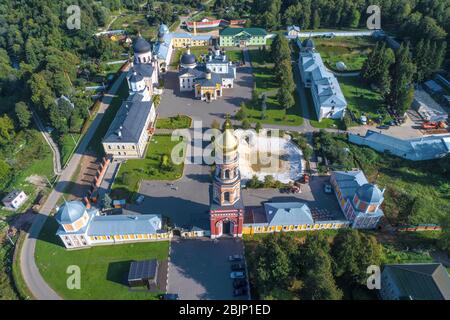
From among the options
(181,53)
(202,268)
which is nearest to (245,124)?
(202,268)

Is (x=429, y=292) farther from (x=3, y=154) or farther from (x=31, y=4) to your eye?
(x=31, y=4)

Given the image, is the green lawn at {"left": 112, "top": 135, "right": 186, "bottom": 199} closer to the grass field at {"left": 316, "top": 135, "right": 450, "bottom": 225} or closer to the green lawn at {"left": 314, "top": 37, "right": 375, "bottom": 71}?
the grass field at {"left": 316, "top": 135, "right": 450, "bottom": 225}

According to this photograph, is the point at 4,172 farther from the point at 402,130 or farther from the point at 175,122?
the point at 402,130

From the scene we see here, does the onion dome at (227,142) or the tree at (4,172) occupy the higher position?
the onion dome at (227,142)

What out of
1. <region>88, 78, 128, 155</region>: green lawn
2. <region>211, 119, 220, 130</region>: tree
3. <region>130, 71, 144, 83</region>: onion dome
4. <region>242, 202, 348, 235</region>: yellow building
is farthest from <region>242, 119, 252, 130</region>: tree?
<region>88, 78, 128, 155</region>: green lawn

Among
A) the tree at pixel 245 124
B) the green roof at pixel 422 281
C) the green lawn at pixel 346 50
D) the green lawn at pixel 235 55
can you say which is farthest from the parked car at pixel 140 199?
the green lawn at pixel 346 50

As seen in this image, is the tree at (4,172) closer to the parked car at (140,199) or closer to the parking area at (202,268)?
the parked car at (140,199)

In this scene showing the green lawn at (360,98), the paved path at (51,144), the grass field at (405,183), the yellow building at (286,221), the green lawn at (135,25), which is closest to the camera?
the yellow building at (286,221)
